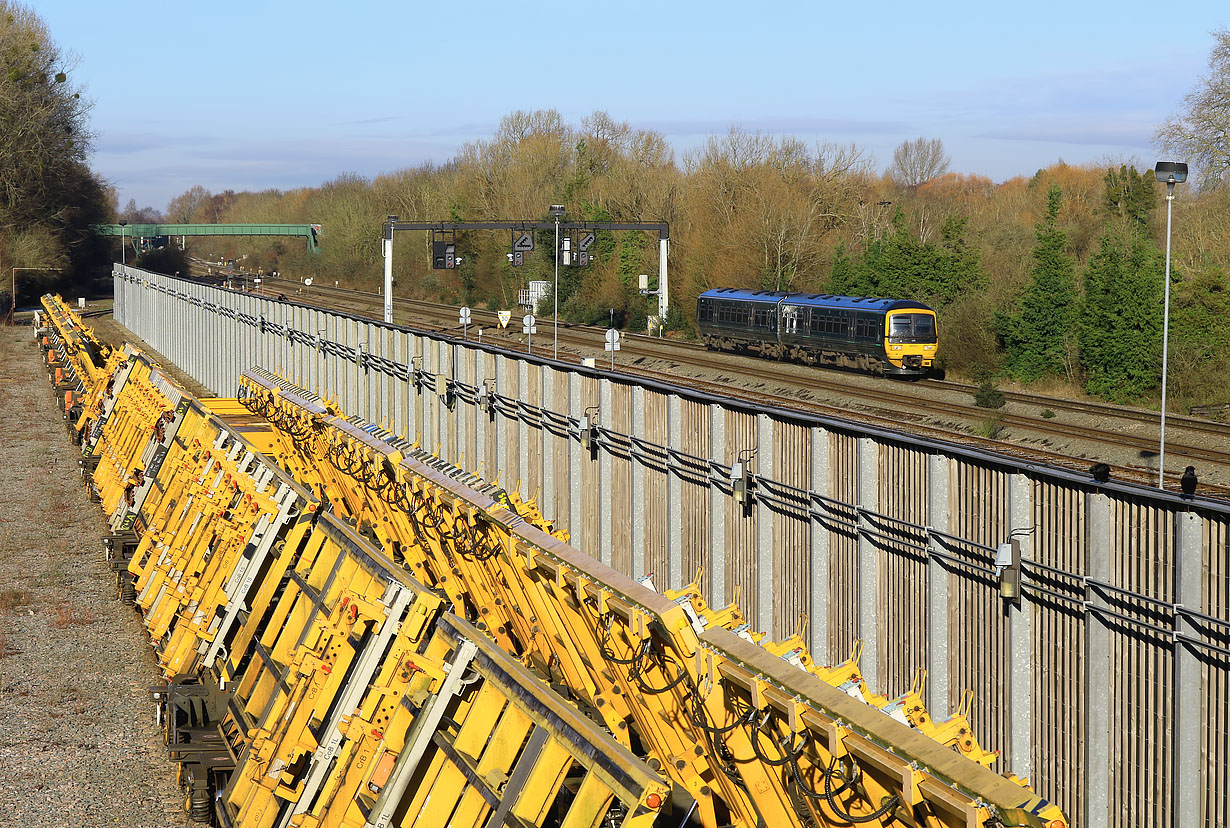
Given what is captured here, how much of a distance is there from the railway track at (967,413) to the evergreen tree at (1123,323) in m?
1.20

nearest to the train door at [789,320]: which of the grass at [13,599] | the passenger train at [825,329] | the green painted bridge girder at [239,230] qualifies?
the passenger train at [825,329]

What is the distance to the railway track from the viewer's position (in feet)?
66.3

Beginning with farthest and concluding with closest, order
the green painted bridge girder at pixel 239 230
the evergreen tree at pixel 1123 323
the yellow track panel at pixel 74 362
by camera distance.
A: the green painted bridge girder at pixel 239 230, the yellow track panel at pixel 74 362, the evergreen tree at pixel 1123 323

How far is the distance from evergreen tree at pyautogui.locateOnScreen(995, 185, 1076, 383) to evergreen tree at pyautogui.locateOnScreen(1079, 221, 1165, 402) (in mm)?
829

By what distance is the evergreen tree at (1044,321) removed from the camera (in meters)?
33.7

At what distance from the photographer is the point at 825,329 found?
123ft

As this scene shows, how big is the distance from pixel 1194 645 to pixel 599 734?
3.19 metres

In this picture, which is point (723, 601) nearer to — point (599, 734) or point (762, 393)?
point (599, 734)

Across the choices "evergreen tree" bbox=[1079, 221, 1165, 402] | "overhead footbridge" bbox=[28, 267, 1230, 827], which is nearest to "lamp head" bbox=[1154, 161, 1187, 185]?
"overhead footbridge" bbox=[28, 267, 1230, 827]

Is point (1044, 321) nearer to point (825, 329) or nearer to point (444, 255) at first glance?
point (825, 329)

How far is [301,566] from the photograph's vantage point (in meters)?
10.8

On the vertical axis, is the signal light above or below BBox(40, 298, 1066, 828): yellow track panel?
above

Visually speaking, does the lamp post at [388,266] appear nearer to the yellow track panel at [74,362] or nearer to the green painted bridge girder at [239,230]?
the yellow track panel at [74,362]

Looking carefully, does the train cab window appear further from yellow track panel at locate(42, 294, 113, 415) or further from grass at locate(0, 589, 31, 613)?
grass at locate(0, 589, 31, 613)
